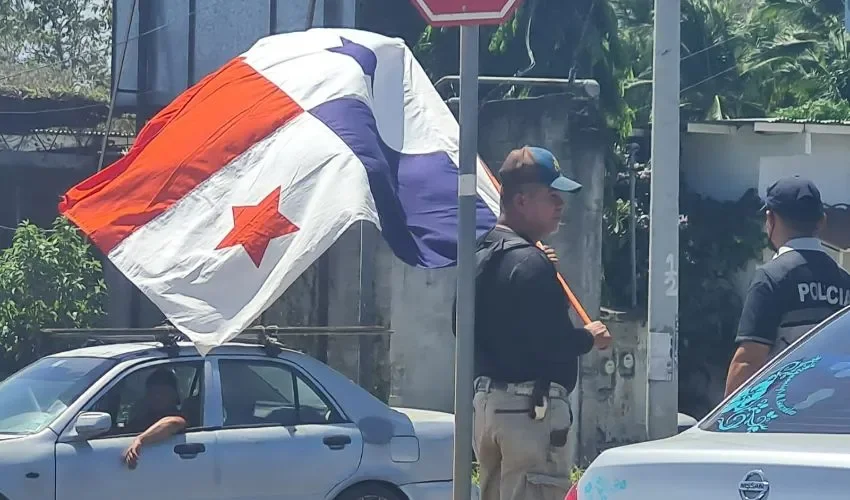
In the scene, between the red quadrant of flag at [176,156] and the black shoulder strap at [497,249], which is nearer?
the black shoulder strap at [497,249]

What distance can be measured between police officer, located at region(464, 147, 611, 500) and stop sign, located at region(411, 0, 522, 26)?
1.24m

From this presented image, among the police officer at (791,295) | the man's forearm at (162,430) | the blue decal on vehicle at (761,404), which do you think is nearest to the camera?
the blue decal on vehicle at (761,404)

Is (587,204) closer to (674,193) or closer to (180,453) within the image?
(674,193)

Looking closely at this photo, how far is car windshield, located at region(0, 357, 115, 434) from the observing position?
751cm

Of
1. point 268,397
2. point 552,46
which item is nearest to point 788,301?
point 268,397

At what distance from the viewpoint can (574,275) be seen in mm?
13055

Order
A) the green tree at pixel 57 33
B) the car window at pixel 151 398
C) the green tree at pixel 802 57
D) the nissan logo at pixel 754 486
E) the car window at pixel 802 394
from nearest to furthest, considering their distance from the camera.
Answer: the nissan logo at pixel 754 486, the car window at pixel 802 394, the car window at pixel 151 398, the green tree at pixel 802 57, the green tree at pixel 57 33

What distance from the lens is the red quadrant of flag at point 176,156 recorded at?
681cm

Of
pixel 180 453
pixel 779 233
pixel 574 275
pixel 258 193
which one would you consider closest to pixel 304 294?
pixel 574 275

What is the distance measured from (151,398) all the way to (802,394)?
464 cm

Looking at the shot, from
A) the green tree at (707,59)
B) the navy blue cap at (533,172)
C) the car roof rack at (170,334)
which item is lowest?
the car roof rack at (170,334)

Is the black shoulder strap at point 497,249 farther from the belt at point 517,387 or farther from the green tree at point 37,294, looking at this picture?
the green tree at point 37,294

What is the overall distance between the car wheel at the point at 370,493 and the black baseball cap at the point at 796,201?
3.26 metres

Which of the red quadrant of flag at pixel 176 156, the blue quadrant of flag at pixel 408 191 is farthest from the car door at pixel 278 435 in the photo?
the blue quadrant of flag at pixel 408 191
